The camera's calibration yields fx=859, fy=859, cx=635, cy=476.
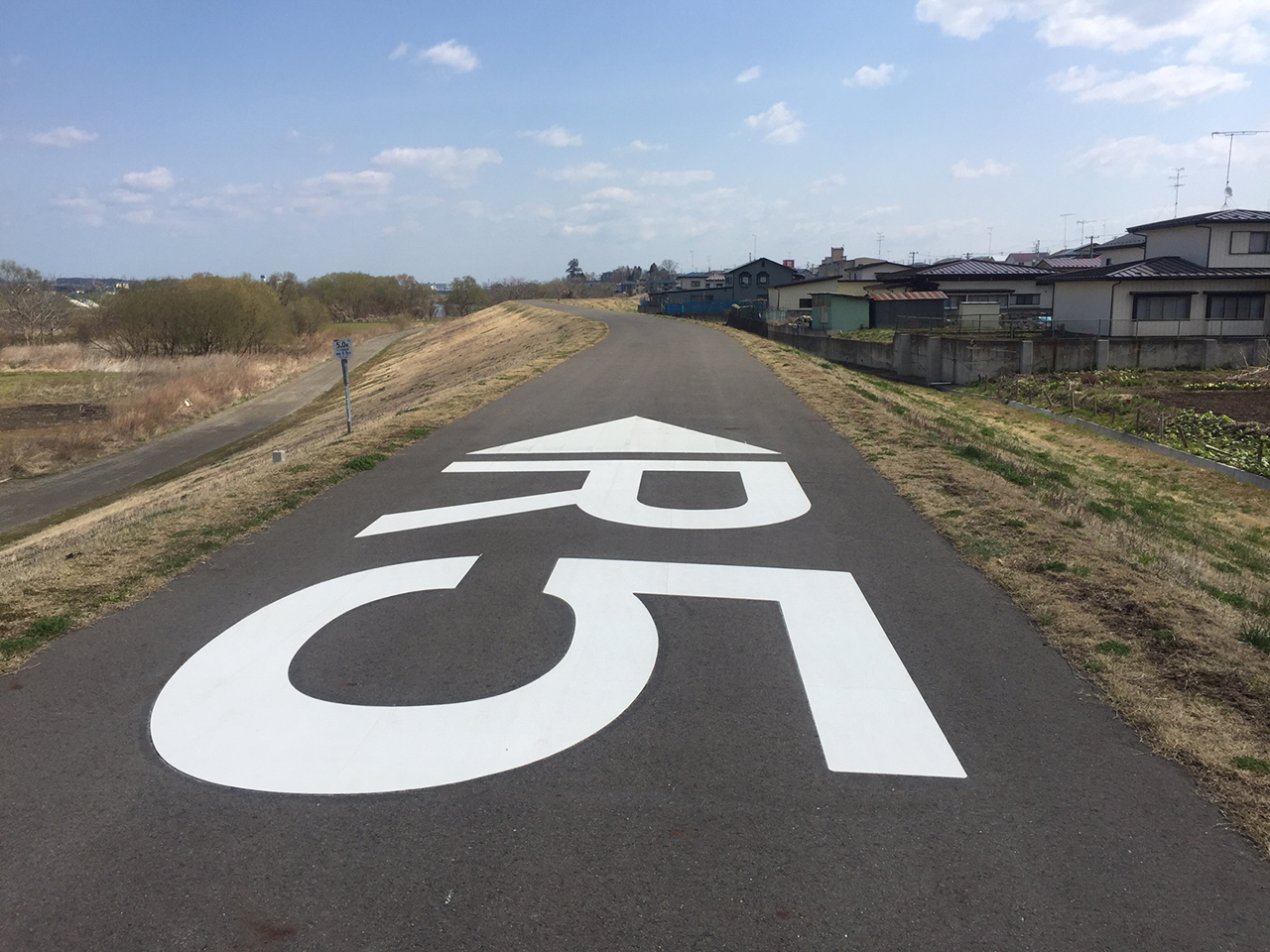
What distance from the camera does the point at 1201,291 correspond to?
3691 cm

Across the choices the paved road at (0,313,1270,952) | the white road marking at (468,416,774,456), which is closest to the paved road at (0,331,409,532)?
the white road marking at (468,416,774,456)

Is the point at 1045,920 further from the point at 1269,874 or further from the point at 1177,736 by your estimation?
the point at 1177,736

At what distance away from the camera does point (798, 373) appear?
24.0 metres

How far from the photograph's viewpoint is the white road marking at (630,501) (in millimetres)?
9609

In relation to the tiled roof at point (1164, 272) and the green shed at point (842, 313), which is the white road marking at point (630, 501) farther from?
the green shed at point (842, 313)

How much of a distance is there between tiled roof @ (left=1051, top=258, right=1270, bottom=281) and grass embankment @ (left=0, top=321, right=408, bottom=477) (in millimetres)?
41309

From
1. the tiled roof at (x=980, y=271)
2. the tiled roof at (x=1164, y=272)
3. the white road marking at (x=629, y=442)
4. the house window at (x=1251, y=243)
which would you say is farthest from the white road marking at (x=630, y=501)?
the tiled roof at (x=980, y=271)

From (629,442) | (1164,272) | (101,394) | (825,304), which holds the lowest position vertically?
(101,394)

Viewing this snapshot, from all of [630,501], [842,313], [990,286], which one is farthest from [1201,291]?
[630,501]

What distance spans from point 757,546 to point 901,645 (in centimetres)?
252

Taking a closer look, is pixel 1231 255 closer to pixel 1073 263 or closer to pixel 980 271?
pixel 980 271

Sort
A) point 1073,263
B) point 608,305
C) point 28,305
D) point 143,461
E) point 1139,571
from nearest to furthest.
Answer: point 1139,571, point 143,461, point 1073,263, point 28,305, point 608,305

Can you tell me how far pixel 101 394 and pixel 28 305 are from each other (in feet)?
135

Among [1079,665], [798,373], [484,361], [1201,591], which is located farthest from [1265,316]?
[1079,665]
